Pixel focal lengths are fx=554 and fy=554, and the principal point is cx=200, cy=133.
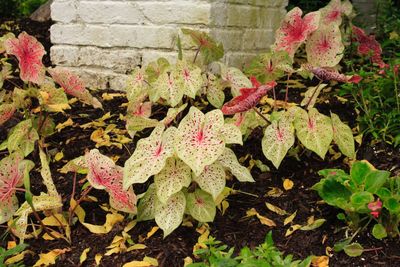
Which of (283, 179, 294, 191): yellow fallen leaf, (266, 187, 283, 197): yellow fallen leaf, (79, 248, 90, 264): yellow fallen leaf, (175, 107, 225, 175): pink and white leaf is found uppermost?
(175, 107, 225, 175): pink and white leaf

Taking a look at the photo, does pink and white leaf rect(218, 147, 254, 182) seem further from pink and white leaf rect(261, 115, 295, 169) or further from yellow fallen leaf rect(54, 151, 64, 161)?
yellow fallen leaf rect(54, 151, 64, 161)

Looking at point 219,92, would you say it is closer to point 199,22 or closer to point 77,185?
point 199,22

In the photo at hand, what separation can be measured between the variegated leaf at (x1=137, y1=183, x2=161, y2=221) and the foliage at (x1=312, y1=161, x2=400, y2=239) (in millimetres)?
587

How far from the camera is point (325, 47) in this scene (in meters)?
2.66

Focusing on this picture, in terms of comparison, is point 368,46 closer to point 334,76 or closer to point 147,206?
point 334,76

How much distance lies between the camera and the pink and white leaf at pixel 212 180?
186cm

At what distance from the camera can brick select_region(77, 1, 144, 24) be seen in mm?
3002

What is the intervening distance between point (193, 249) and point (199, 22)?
4.43 ft

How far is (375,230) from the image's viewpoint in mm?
1787

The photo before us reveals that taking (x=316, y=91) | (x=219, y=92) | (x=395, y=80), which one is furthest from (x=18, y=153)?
(x=395, y=80)

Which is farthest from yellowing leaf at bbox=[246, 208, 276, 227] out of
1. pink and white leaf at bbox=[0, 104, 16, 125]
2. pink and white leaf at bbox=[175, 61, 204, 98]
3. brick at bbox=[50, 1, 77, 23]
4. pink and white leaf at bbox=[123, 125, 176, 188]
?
brick at bbox=[50, 1, 77, 23]

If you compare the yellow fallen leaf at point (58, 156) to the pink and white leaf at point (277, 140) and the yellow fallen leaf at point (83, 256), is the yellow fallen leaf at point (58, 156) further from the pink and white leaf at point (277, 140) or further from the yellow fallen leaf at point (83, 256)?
the pink and white leaf at point (277, 140)

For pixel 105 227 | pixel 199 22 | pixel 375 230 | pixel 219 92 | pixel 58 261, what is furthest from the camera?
pixel 199 22

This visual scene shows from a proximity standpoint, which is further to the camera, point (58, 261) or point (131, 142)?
point (131, 142)
